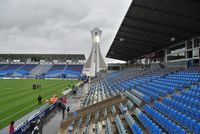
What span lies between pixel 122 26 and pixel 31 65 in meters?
57.5

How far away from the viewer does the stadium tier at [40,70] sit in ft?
201

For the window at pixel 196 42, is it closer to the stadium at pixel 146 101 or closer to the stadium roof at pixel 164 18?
the stadium at pixel 146 101

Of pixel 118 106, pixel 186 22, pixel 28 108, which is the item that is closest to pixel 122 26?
pixel 186 22

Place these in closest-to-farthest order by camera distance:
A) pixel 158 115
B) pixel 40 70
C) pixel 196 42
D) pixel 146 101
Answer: pixel 158 115 < pixel 146 101 < pixel 196 42 < pixel 40 70

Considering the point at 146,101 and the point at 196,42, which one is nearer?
the point at 146,101

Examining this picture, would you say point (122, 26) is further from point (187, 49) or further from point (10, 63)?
point (10, 63)

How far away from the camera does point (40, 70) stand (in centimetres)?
6650

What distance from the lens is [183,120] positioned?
6.16m

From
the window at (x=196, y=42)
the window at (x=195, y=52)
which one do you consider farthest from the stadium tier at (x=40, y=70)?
the window at (x=196, y=42)

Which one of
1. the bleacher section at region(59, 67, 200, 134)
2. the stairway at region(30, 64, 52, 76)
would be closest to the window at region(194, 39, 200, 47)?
the bleacher section at region(59, 67, 200, 134)

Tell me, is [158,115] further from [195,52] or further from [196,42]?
[196,42]

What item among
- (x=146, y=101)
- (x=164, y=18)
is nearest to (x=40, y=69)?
(x=164, y=18)

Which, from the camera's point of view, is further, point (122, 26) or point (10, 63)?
point (10, 63)

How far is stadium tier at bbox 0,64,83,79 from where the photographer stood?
61156 millimetres
